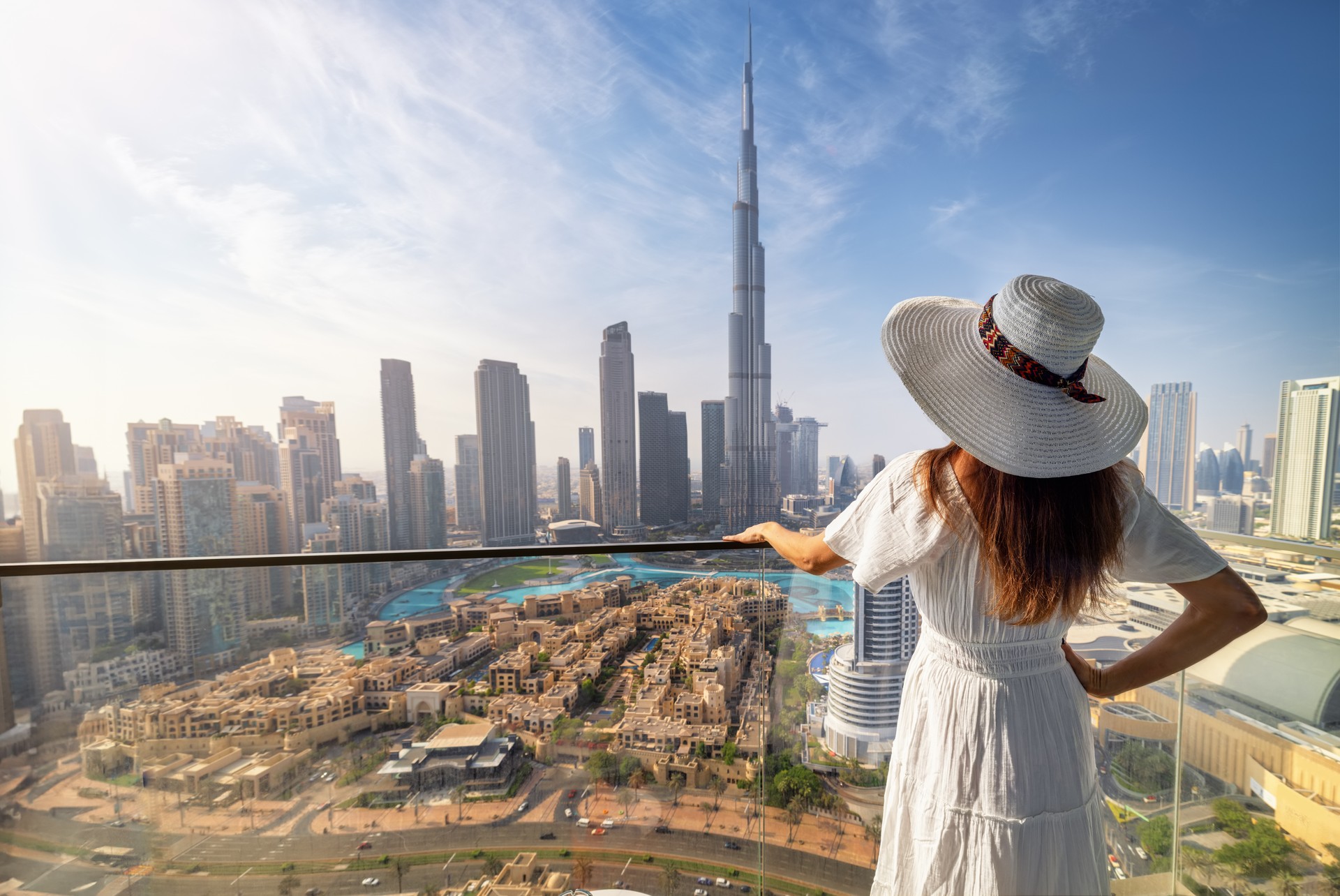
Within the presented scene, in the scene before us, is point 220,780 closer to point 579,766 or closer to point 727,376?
point 579,766

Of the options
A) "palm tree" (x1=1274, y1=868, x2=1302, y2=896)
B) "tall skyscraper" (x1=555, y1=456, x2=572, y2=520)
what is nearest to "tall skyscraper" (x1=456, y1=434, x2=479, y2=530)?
"tall skyscraper" (x1=555, y1=456, x2=572, y2=520)

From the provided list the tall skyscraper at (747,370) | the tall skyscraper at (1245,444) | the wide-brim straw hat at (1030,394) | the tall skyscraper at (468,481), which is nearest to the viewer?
the wide-brim straw hat at (1030,394)

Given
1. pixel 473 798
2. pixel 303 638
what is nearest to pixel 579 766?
pixel 473 798

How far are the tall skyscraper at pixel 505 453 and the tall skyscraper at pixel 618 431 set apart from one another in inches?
36.4

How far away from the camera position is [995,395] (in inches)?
27.4

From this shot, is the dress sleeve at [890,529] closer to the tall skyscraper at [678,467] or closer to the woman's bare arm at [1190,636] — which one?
the woman's bare arm at [1190,636]

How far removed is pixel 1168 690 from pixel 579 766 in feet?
6.43

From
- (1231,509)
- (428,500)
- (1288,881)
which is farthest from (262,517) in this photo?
(1231,509)

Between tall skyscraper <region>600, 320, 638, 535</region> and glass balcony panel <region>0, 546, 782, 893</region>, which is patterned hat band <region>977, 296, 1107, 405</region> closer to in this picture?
glass balcony panel <region>0, 546, 782, 893</region>

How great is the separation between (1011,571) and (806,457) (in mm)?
5617

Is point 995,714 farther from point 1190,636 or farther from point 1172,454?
point 1172,454

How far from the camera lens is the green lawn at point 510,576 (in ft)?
4.96

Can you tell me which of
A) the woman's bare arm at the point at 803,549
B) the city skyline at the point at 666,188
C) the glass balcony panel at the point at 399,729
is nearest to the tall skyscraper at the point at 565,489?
the city skyline at the point at 666,188

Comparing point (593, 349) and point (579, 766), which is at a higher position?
point (593, 349)
